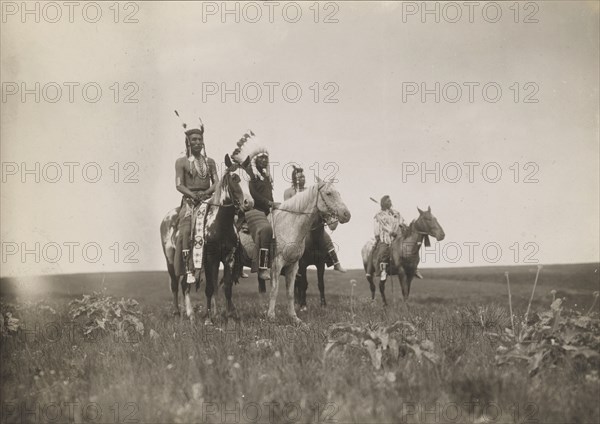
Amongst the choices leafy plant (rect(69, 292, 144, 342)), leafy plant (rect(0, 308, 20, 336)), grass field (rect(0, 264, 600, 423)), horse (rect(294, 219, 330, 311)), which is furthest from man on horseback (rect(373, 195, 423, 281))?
leafy plant (rect(0, 308, 20, 336))

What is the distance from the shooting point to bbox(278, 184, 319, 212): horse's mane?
1007 cm

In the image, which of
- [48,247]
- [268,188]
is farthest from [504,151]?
[48,247]

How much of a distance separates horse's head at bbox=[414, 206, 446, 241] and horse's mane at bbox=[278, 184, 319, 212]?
315 centimetres

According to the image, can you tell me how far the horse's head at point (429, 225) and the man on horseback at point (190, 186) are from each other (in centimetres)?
471

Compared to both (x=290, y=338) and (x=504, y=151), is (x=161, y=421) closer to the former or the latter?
(x=290, y=338)

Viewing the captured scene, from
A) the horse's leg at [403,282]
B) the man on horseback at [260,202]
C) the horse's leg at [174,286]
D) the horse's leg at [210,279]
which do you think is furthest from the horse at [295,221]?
the horse's leg at [403,282]

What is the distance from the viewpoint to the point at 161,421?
561 centimetres

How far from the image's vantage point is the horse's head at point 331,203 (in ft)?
32.2

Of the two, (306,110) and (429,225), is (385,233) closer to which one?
(429,225)

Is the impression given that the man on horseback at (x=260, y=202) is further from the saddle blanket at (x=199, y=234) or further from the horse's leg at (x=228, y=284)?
the saddle blanket at (x=199, y=234)

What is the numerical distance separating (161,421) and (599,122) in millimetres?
7005

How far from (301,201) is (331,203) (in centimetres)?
60

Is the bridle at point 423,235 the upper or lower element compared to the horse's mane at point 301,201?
lower

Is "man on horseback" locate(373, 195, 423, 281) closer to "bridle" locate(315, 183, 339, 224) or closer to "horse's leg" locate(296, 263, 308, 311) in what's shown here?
"horse's leg" locate(296, 263, 308, 311)
